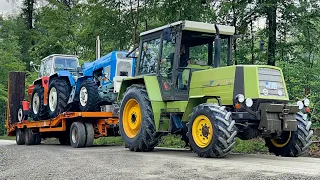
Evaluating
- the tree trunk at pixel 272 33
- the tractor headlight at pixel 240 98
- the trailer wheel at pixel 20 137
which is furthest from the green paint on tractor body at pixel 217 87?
the trailer wheel at pixel 20 137

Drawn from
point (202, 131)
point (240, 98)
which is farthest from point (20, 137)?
point (240, 98)

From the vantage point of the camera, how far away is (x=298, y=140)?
929 cm

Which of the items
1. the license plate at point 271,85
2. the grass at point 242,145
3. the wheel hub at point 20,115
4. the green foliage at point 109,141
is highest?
the license plate at point 271,85

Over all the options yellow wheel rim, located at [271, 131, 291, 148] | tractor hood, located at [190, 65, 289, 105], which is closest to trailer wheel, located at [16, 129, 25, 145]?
tractor hood, located at [190, 65, 289, 105]

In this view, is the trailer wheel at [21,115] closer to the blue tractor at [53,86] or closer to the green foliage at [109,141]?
the blue tractor at [53,86]

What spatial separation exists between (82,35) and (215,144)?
1307 centimetres

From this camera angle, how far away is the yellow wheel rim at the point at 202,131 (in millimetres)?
8783

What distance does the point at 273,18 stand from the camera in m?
15.8

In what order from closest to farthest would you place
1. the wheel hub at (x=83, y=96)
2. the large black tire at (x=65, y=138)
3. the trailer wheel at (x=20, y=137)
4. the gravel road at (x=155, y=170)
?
the gravel road at (x=155, y=170), the wheel hub at (x=83, y=96), the large black tire at (x=65, y=138), the trailer wheel at (x=20, y=137)

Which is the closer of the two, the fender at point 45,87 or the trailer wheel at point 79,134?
the trailer wheel at point 79,134

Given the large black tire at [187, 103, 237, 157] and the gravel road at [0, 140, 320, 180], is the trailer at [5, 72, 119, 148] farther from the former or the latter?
the gravel road at [0, 140, 320, 180]

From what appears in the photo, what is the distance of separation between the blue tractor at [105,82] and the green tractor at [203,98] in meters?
2.08

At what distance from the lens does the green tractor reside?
888cm

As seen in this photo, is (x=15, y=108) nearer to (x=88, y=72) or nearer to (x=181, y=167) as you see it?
(x=88, y=72)
